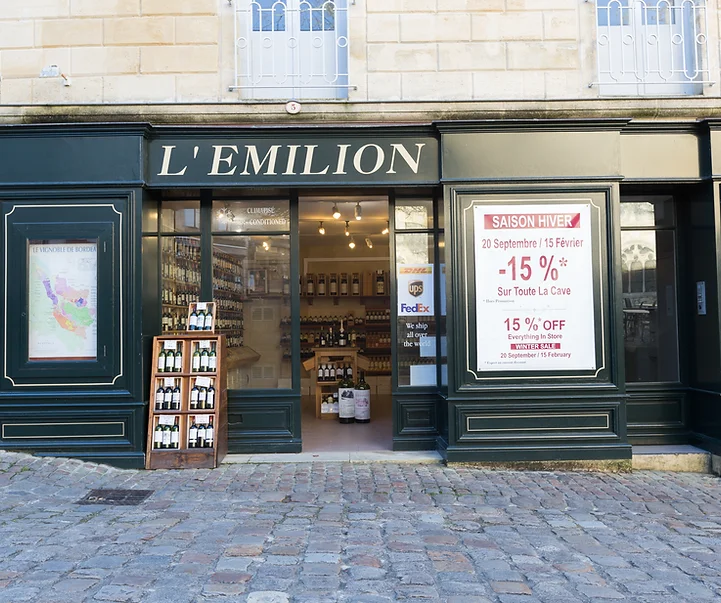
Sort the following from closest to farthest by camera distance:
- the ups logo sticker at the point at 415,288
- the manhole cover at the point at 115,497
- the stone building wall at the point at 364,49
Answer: the manhole cover at the point at 115,497
the stone building wall at the point at 364,49
the ups logo sticker at the point at 415,288

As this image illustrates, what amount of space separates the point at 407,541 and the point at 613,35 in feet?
20.9

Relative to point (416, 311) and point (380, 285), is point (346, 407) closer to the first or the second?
point (416, 311)

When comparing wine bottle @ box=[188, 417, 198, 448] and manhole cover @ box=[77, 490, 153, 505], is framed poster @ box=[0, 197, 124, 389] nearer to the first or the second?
wine bottle @ box=[188, 417, 198, 448]

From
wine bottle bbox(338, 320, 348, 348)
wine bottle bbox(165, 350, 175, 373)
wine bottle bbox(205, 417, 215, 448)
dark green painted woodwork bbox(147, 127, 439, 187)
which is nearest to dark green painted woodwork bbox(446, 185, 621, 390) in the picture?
dark green painted woodwork bbox(147, 127, 439, 187)

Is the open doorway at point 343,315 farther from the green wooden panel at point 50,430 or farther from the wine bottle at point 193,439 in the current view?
the green wooden panel at point 50,430

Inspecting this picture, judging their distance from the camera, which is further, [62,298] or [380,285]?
[380,285]

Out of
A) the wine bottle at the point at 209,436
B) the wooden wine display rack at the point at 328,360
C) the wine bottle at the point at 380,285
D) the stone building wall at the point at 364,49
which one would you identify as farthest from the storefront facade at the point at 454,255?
the wine bottle at the point at 380,285

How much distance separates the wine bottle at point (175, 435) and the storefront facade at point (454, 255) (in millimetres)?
377

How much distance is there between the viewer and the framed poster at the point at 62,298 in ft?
23.2

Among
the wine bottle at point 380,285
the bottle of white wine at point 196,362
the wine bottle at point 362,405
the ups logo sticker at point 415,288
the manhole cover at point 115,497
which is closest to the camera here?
the manhole cover at point 115,497

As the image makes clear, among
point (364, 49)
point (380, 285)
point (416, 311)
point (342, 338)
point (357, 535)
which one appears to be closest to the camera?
point (357, 535)

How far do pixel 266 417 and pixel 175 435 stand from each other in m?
1.08

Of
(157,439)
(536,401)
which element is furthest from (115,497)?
(536,401)

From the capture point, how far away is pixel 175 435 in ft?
22.9
